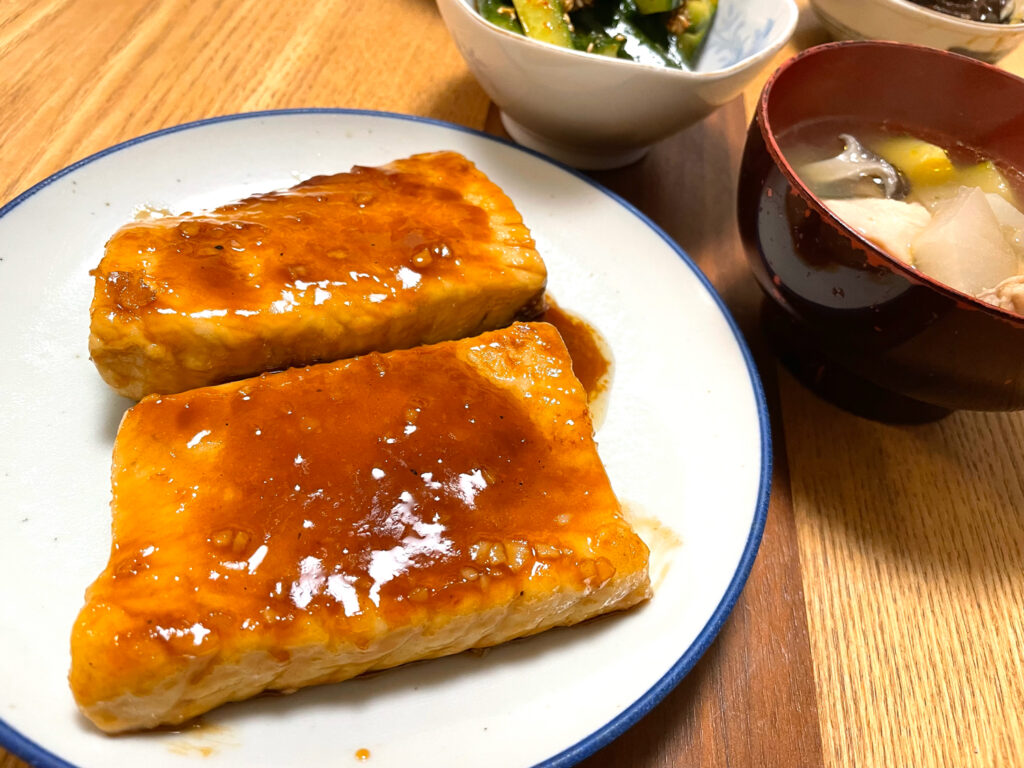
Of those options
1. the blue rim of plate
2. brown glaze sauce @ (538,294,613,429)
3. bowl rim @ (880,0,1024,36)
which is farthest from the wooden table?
bowl rim @ (880,0,1024,36)

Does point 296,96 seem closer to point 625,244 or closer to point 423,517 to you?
point 625,244

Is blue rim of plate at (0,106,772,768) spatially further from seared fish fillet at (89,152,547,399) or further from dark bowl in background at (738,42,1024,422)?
seared fish fillet at (89,152,547,399)

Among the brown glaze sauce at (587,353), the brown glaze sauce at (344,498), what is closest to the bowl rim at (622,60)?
the brown glaze sauce at (587,353)

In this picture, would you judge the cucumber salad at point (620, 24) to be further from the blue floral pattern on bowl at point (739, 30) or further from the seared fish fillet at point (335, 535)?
the seared fish fillet at point (335, 535)

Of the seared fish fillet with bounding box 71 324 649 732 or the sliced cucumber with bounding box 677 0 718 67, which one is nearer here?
the seared fish fillet with bounding box 71 324 649 732

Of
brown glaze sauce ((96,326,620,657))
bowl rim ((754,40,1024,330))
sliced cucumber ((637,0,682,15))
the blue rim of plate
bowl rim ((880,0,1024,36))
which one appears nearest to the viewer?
the blue rim of plate

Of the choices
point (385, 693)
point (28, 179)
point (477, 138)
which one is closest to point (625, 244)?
point (477, 138)

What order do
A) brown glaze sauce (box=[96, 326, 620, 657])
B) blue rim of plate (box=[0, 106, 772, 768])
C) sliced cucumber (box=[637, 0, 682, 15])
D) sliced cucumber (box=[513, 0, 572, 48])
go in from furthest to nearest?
sliced cucumber (box=[637, 0, 682, 15]), sliced cucumber (box=[513, 0, 572, 48]), brown glaze sauce (box=[96, 326, 620, 657]), blue rim of plate (box=[0, 106, 772, 768])
